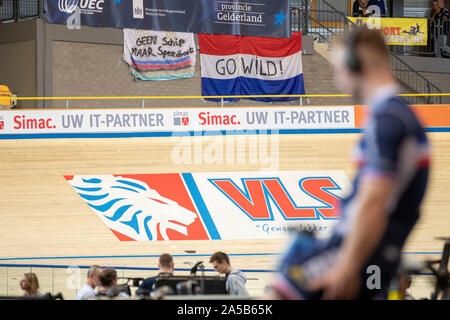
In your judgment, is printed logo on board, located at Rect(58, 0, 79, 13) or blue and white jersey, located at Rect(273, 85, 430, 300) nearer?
blue and white jersey, located at Rect(273, 85, 430, 300)

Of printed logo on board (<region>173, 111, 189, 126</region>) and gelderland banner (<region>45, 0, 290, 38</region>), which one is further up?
gelderland banner (<region>45, 0, 290, 38</region>)

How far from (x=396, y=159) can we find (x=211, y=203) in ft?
36.0

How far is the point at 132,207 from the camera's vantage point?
40.8 ft

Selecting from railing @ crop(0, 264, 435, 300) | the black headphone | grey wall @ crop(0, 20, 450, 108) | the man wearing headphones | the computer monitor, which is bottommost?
railing @ crop(0, 264, 435, 300)

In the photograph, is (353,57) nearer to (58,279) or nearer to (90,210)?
(58,279)

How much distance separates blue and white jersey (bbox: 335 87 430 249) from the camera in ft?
5.55

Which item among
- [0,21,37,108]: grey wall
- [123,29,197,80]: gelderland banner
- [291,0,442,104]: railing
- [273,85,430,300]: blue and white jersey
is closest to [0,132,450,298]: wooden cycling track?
[0,21,37,108]: grey wall

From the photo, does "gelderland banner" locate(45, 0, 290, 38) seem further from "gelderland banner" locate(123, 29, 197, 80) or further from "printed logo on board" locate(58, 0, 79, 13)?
"gelderland banner" locate(123, 29, 197, 80)

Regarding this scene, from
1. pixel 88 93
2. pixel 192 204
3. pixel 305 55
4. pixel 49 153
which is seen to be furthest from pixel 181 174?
pixel 305 55

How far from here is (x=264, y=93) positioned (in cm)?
1594

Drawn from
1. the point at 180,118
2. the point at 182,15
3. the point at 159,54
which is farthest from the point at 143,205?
the point at 182,15

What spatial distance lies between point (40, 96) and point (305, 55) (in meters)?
6.50

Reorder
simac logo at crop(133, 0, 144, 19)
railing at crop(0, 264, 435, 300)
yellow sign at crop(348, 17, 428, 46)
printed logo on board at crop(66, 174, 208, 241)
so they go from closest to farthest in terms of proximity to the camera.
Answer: railing at crop(0, 264, 435, 300) → printed logo on board at crop(66, 174, 208, 241) → simac logo at crop(133, 0, 144, 19) → yellow sign at crop(348, 17, 428, 46)
